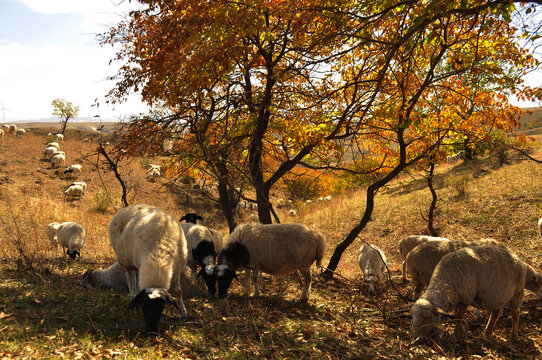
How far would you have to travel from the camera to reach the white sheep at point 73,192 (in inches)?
796

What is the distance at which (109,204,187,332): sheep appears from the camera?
4695 millimetres

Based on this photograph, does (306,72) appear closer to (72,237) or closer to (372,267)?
(372,267)

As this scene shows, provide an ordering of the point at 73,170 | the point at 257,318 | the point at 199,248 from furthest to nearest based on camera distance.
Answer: the point at 73,170, the point at 199,248, the point at 257,318

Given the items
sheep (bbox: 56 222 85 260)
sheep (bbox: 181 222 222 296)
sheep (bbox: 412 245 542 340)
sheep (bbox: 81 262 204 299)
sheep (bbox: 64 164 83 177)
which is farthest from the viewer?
sheep (bbox: 64 164 83 177)

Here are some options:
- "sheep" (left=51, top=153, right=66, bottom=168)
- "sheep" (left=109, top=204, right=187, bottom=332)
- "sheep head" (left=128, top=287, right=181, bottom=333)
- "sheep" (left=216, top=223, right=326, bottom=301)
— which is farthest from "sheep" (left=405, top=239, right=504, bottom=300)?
"sheep" (left=51, top=153, right=66, bottom=168)

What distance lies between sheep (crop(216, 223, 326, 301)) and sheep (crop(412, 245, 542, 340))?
261 cm

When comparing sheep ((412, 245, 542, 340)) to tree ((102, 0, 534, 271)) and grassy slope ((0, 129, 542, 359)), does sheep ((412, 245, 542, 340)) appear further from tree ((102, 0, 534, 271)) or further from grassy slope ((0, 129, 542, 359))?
tree ((102, 0, 534, 271))

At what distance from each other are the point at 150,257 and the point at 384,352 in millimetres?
3830

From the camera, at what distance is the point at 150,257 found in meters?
5.30

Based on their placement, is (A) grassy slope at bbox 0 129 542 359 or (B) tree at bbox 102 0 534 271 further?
(B) tree at bbox 102 0 534 271

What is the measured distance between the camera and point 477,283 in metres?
5.43

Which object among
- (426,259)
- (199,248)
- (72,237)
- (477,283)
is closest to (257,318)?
(199,248)

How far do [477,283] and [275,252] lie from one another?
12.4 feet

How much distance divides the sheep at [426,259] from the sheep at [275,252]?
2.02 m
